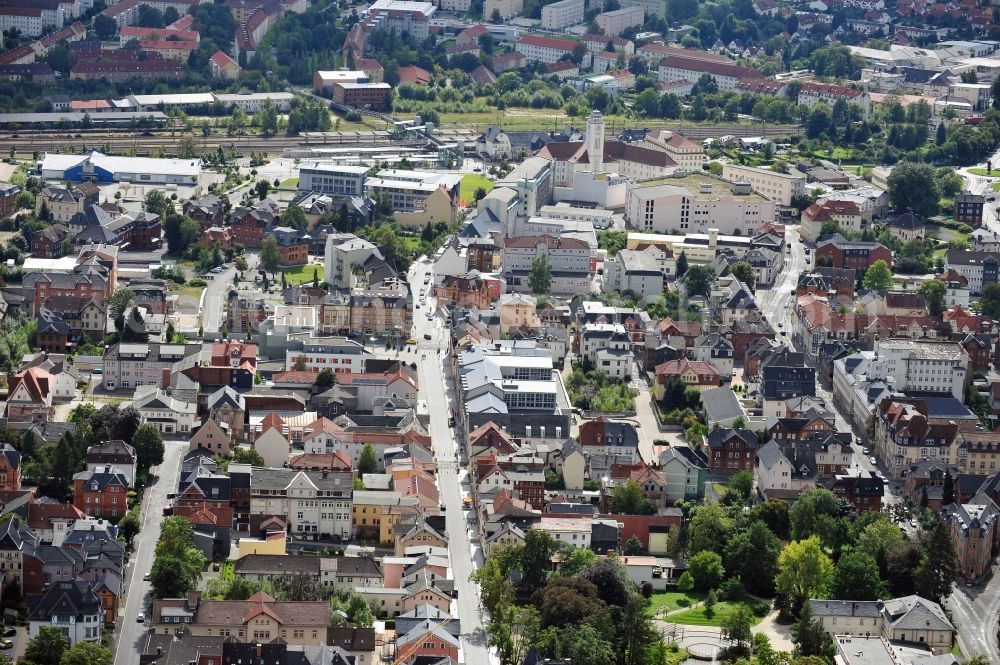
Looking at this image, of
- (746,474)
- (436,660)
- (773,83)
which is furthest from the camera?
(773,83)

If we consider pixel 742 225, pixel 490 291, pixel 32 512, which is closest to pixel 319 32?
pixel 742 225

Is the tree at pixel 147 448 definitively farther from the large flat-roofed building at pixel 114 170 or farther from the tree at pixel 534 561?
the large flat-roofed building at pixel 114 170

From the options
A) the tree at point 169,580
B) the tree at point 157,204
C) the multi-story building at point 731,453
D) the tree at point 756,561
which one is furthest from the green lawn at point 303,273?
the tree at point 169,580

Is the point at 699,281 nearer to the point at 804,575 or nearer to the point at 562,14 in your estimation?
the point at 804,575

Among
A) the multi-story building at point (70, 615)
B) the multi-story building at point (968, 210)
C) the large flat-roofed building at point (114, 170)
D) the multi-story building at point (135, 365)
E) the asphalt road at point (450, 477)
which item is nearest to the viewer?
the multi-story building at point (70, 615)

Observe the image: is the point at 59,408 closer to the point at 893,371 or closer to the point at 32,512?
the point at 32,512

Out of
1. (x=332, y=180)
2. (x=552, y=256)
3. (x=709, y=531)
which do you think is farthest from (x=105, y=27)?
(x=709, y=531)
